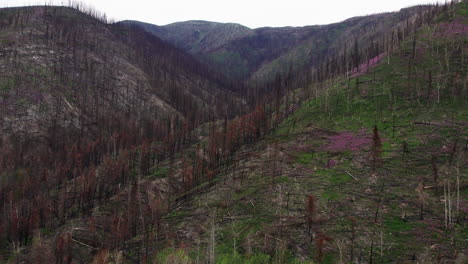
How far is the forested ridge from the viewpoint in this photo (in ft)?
141

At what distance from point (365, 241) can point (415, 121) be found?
126 ft

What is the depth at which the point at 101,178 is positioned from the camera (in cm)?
8912

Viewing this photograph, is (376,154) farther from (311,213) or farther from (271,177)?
(271,177)

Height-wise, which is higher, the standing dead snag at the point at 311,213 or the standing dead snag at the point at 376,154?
the standing dead snag at the point at 376,154

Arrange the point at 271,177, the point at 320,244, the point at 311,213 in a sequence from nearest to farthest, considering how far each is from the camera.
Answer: the point at 320,244, the point at 311,213, the point at 271,177

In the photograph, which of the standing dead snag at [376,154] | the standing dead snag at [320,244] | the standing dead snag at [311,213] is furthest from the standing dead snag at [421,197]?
the standing dead snag at [311,213]

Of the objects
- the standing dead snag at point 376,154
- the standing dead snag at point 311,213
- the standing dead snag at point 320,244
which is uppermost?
the standing dead snag at point 376,154

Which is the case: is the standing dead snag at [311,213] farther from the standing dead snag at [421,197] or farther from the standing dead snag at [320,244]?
the standing dead snag at [421,197]

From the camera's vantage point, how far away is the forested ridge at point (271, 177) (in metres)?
43.0

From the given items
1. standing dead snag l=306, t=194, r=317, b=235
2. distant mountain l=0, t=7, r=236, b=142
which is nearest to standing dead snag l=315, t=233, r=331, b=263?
standing dead snag l=306, t=194, r=317, b=235

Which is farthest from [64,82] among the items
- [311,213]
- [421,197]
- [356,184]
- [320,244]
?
[421,197]

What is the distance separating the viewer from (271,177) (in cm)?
6106

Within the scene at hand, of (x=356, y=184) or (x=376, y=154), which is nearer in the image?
(x=356, y=184)

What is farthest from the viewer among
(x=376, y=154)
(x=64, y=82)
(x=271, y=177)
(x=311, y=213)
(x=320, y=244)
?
(x=64, y=82)
